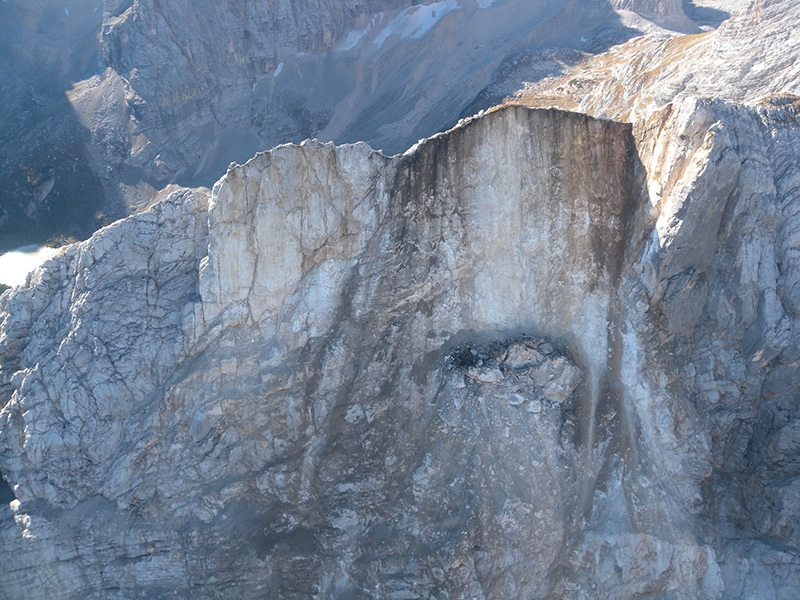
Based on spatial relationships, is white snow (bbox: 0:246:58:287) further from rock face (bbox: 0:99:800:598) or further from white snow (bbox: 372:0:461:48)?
white snow (bbox: 372:0:461:48)

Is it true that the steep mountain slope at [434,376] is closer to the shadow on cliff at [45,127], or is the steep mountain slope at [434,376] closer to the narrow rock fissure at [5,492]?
the narrow rock fissure at [5,492]

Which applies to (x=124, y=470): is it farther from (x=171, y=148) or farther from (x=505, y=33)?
(x=505, y=33)

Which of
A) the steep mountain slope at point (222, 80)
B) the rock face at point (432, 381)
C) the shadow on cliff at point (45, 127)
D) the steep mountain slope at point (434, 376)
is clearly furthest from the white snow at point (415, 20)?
the rock face at point (432, 381)

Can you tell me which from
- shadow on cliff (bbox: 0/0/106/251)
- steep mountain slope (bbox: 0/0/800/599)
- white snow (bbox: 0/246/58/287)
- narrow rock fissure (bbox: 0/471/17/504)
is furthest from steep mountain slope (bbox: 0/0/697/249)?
narrow rock fissure (bbox: 0/471/17/504)

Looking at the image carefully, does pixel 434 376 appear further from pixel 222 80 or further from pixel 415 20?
pixel 415 20

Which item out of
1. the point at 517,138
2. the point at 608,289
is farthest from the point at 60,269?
the point at 608,289

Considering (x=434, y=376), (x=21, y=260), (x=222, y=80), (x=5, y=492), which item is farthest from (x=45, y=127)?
(x=434, y=376)
